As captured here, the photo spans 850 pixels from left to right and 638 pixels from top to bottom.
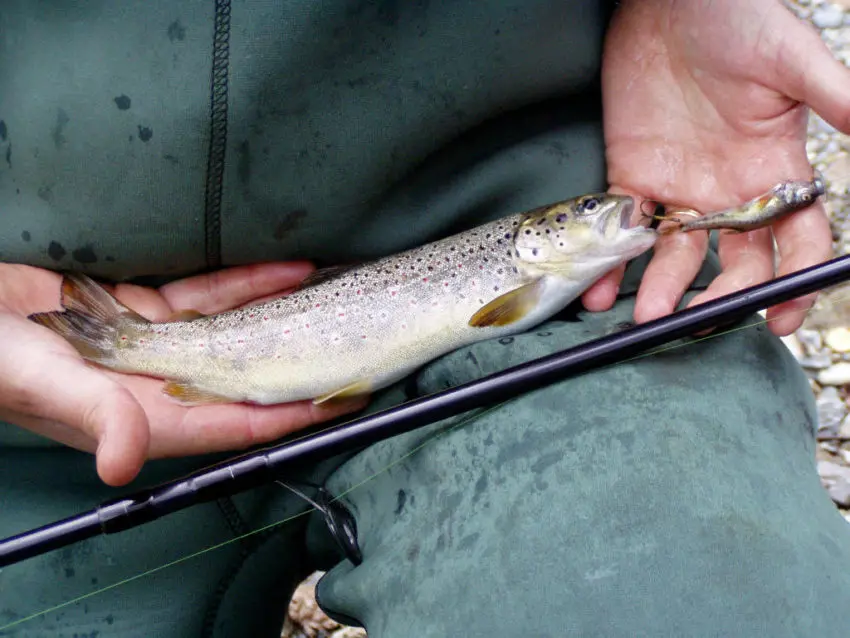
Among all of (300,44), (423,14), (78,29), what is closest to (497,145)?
(423,14)

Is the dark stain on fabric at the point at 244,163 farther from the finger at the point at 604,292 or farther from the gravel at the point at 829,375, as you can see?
the gravel at the point at 829,375

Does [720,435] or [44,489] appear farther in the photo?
[44,489]

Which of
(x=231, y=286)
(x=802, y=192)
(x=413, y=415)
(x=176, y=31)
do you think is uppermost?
(x=176, y=31)

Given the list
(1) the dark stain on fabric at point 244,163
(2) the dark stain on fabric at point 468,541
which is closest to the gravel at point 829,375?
(2) the dark stain on fabric at point 468,541

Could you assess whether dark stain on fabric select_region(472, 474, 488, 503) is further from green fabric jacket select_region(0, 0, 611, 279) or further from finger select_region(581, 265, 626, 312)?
green fabric jacket select_region(0, 0, 611, 279)

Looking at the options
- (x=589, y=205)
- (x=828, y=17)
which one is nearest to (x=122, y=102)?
(x=589, y=205)

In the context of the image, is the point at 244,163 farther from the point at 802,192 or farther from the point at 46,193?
the point at 802,192

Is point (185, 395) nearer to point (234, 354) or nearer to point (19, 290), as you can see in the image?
point (234, 354)
